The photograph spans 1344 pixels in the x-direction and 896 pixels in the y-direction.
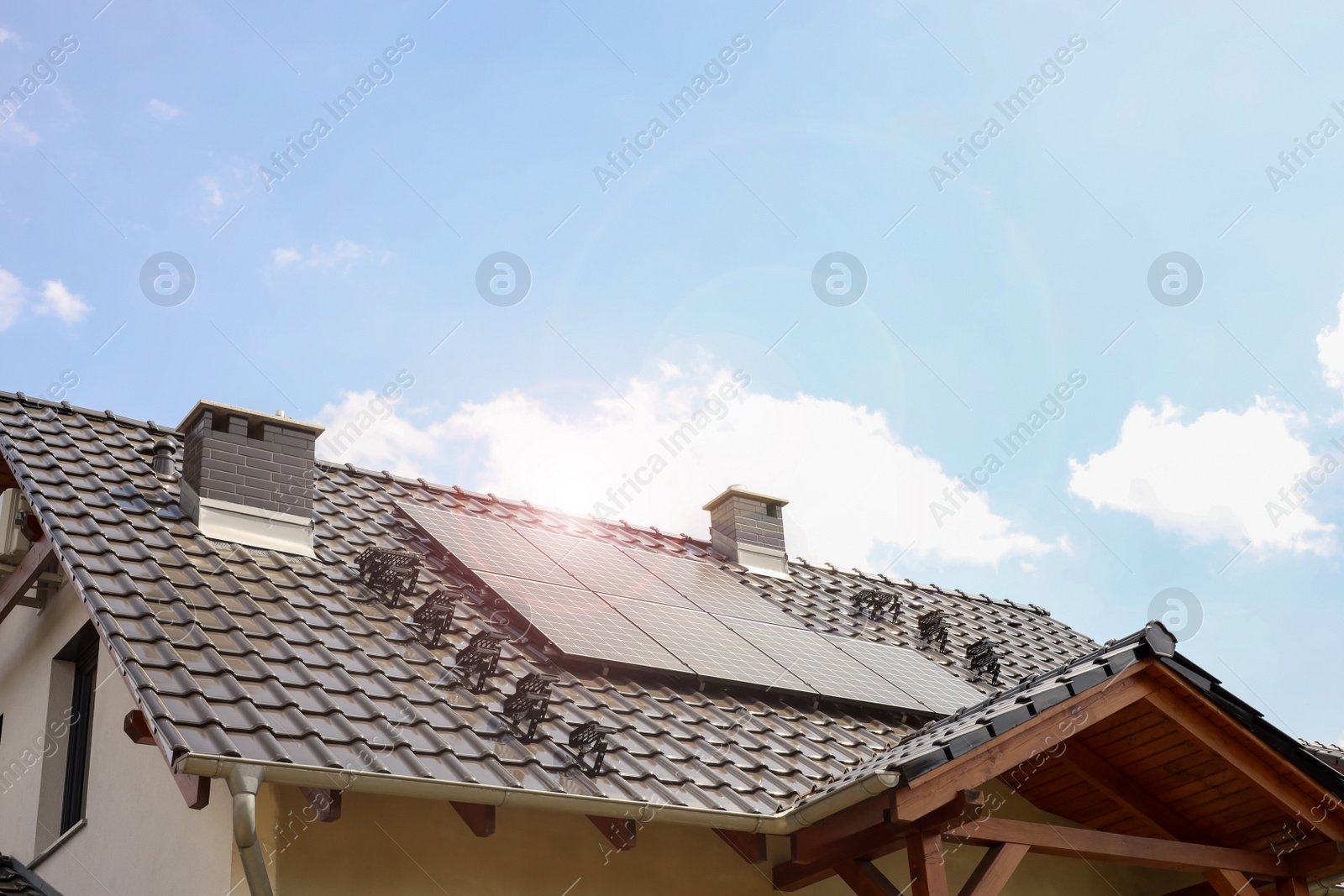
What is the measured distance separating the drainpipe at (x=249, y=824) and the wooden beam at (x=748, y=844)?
3.39 meters

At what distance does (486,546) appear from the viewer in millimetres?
12453

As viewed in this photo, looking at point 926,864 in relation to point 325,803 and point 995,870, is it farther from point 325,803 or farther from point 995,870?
point 325,803

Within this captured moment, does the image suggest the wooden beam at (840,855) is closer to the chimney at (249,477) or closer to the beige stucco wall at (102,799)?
the beige stucco wall at (102,799)

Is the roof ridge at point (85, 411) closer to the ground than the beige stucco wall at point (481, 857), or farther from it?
farther from it

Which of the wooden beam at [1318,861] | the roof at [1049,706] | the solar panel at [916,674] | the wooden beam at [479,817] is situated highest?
the solar panel at [916,674]

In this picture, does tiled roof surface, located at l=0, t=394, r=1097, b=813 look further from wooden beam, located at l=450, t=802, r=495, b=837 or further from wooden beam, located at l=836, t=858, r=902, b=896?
wooden beam, located at l=836, t=858, r=902, b=896

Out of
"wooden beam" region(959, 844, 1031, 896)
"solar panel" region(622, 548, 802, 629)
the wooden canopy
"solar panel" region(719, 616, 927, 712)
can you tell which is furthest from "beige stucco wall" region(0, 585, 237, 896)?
"solar panel" region(622, 548, 802, 629)

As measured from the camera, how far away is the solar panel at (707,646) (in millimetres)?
11227

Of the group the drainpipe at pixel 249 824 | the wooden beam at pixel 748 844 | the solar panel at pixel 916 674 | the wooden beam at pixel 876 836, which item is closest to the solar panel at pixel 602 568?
the solar panel at pixel 916 674

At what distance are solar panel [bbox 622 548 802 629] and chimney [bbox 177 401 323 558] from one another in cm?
378

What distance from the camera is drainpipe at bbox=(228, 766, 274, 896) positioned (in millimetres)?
7145

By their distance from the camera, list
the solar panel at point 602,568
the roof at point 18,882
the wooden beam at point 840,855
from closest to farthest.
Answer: the wooden beam at point 840,855 < the roof at point 18,882 < the solar panel at point 602,568

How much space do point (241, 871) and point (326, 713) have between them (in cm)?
108

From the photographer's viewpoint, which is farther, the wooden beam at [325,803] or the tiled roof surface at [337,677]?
the tiled roof surface at [337,677]
